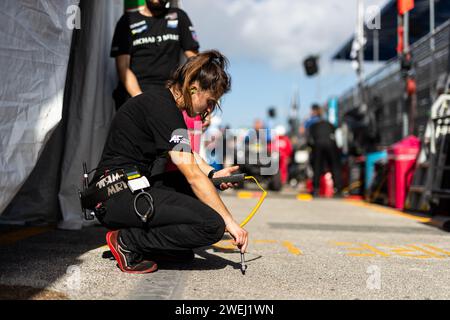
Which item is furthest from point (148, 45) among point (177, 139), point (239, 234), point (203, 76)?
point (239, 234)

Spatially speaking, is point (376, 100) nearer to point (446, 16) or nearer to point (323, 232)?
point (446, 16)

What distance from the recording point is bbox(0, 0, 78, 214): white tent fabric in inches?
126

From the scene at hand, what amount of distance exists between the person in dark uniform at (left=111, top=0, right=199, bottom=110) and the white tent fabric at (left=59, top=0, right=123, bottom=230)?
0.33m

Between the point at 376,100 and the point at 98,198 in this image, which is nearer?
the point at 98,198

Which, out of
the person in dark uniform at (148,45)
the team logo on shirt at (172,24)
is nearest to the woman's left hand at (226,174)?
the person in dark uniform at (148,45)

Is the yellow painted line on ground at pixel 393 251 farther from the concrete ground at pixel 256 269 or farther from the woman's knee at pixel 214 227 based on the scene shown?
the woman's knee at pixel 214 227

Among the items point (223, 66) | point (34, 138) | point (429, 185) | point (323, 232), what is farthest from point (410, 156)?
point (34, 138)

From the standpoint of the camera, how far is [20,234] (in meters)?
4.96

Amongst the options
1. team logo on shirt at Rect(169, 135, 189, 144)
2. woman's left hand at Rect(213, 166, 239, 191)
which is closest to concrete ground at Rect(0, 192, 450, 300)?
woman's left hand at Rect(213, 166, 239, 191)

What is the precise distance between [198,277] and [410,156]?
23.8 feet

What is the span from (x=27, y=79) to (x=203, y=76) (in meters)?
1.02

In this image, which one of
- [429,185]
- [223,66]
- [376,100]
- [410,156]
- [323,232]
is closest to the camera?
[223,66]

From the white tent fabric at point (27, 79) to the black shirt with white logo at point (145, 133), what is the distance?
39 cm

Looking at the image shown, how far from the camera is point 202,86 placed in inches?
139
